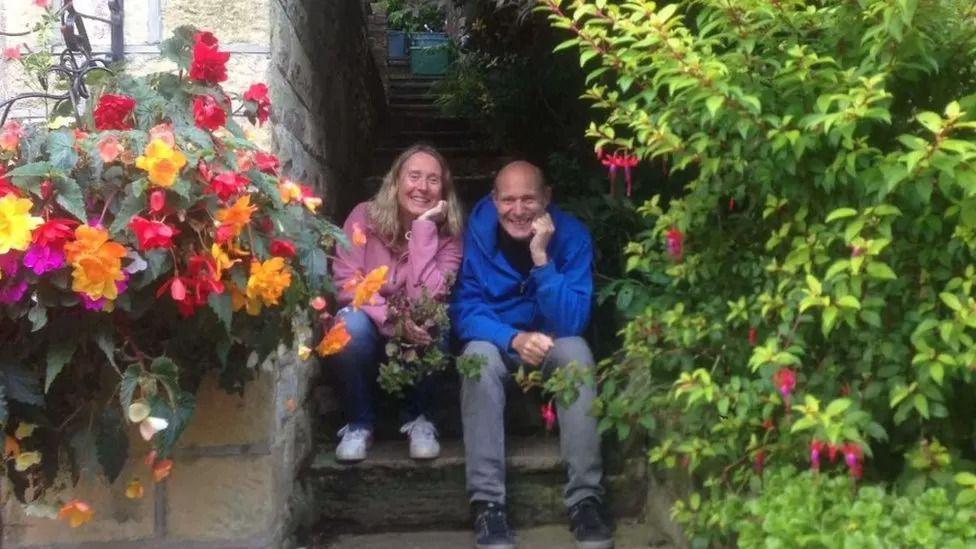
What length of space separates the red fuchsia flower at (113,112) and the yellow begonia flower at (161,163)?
0.70 ft

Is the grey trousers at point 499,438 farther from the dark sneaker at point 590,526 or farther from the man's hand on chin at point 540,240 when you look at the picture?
the man's hand on chin at point 540,240

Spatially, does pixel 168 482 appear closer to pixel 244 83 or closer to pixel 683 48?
pixel 244 83

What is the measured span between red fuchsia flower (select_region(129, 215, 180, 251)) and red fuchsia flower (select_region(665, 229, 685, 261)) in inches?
46.7

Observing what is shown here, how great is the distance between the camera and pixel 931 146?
1.78 meters

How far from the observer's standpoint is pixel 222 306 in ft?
6.38

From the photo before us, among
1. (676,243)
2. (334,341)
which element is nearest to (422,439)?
(334,341)

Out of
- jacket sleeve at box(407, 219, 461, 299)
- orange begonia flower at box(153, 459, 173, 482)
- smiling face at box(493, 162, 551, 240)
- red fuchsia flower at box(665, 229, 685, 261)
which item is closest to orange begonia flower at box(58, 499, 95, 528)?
orange begonia flower at box(153, 459, 173, 482)

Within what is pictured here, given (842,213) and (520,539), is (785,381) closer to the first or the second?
(842,213)

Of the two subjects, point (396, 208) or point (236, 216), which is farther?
point (396, 208)

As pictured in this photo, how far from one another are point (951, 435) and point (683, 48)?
90 cm

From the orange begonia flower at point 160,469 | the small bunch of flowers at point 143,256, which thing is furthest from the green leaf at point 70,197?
the orange begonia flower at point 160,469

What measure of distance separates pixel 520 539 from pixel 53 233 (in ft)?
5.75

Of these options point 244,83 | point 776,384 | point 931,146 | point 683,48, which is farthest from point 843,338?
point 244,83

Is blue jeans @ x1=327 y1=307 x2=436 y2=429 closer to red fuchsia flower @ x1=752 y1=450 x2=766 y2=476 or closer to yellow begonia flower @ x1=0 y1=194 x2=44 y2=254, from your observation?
red fuchsia flower @ x1=752 y1=450 x2=766 y2=476
